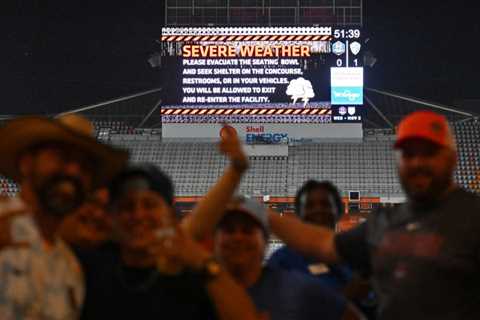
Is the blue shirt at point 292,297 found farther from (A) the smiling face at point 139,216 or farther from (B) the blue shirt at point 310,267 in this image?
(B) the blue shirt at point 310,267

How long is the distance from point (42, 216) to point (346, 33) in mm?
21701

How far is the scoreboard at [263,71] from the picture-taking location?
24188 millimetres

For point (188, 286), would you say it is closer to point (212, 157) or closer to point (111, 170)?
point (111, 170)

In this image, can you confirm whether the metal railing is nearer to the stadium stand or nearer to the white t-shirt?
the stadium stand

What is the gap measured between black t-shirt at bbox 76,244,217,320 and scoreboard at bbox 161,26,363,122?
21.3 m

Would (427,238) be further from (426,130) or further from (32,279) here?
(32,279)

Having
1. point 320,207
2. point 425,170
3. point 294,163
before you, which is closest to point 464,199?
point 425,170

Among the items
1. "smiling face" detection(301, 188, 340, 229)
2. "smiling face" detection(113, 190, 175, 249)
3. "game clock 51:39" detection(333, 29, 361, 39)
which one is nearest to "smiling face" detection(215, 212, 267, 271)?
"smiling face" detection(113, 190, 175, 249)

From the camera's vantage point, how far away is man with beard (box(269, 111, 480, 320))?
10.7 feet

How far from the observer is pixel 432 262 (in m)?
3.27

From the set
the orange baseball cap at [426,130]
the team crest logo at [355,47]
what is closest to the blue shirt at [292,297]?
the orange baseball cap at [426,130]

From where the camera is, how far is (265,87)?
24.5m

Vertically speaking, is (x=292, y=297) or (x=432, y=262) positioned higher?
(x=432, y=262)

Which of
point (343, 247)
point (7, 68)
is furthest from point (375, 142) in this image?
point (343, 247)
